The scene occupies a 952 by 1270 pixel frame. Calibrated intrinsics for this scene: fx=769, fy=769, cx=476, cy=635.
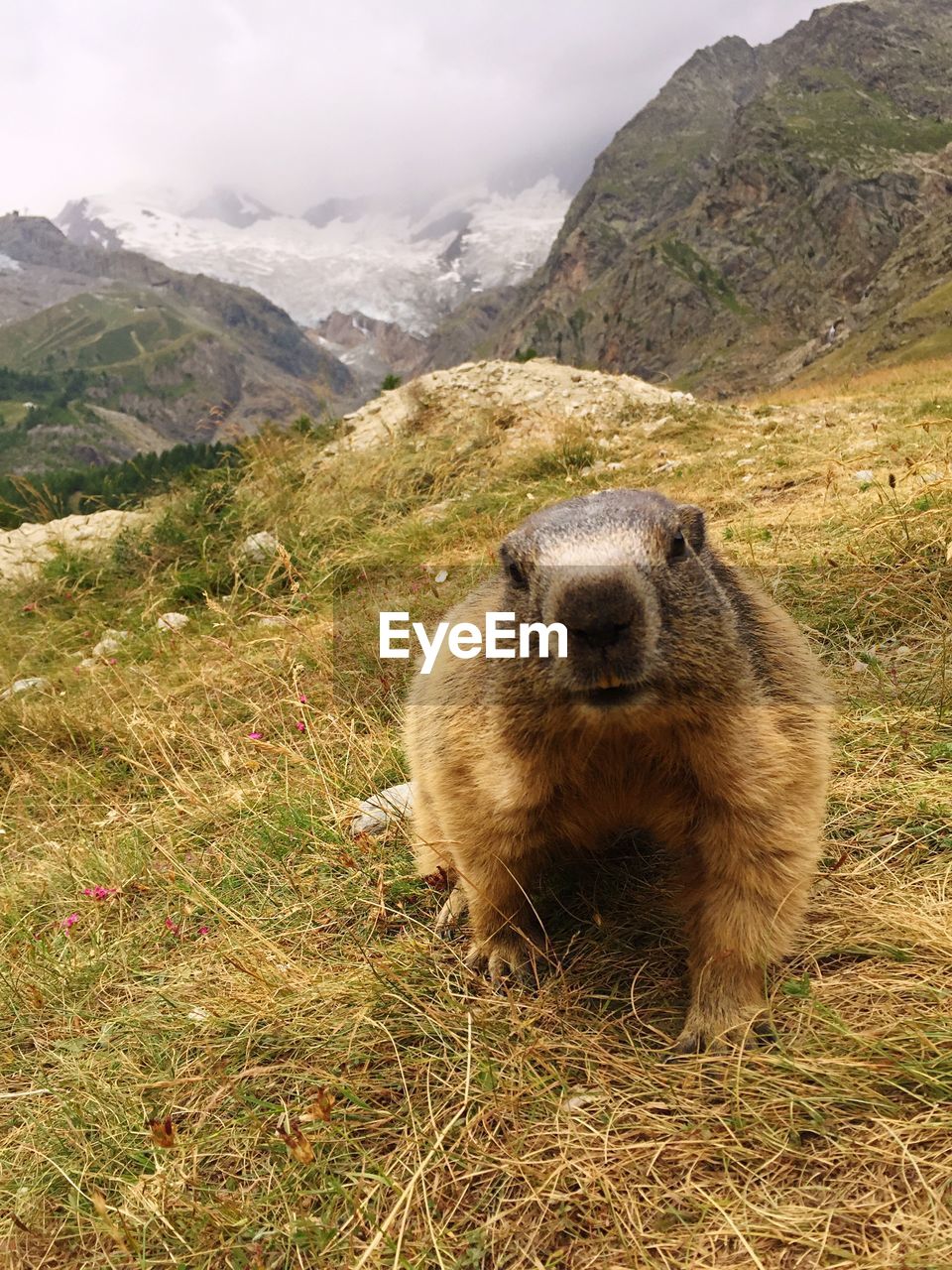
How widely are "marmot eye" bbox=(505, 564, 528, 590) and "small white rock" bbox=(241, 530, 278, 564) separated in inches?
304

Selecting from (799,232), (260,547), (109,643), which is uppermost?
(799,232)

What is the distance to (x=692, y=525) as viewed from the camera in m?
2.71

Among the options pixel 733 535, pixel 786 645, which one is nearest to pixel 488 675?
pixel 786 645

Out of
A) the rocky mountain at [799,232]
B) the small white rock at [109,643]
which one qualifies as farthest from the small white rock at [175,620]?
the rocky mountain at [799,232]

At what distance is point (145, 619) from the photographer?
9281 mm

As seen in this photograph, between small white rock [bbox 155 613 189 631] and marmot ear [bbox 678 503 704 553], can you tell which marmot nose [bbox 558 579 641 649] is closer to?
marmot ear [bbox 678 503 704 553]

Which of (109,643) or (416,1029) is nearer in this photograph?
(416,1029)

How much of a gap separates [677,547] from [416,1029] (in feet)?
5.94

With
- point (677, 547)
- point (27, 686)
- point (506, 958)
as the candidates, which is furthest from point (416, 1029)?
point (27, 686)

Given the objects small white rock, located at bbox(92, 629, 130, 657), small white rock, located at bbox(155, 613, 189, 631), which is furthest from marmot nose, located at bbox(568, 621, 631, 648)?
small white rock, located at bbox(92, 629, 130, 657)

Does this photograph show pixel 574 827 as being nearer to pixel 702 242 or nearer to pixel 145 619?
pixel 145 619

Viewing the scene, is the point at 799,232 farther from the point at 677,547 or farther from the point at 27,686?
the point at 677,547

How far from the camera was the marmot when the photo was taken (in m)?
2.16

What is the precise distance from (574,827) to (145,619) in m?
7.95
